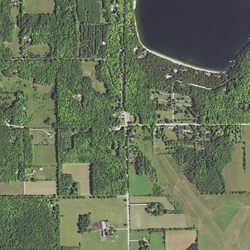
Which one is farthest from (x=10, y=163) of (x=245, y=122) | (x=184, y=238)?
(x=245, y=122)

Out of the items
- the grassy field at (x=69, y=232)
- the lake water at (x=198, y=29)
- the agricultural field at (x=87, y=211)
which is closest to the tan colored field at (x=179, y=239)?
the agricultural field at (x=87, y=211)

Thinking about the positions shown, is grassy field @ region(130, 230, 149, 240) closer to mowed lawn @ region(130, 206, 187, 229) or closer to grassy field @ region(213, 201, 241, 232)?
mowed lawn @ region(130, 206, 187, 229)

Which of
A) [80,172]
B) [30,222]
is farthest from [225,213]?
[30,222]

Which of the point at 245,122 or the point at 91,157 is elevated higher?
the point at 245,122

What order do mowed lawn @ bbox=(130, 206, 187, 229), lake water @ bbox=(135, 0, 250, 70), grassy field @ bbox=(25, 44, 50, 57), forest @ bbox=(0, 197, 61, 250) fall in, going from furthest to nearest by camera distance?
lake water @ bbox=(135, 0, 250, 70)
mowed lawn @ bbox=(130, 206, 187, 229)
forest @ bbox=(0, 197, 61, 250)
grassy field @ bbox=(25, 44, 50, 57)

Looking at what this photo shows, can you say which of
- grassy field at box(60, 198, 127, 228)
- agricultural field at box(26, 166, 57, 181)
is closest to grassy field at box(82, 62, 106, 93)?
agricultural field at box(26, 166, 57, 181)

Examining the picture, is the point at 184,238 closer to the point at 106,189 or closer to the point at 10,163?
the point at 106,189
